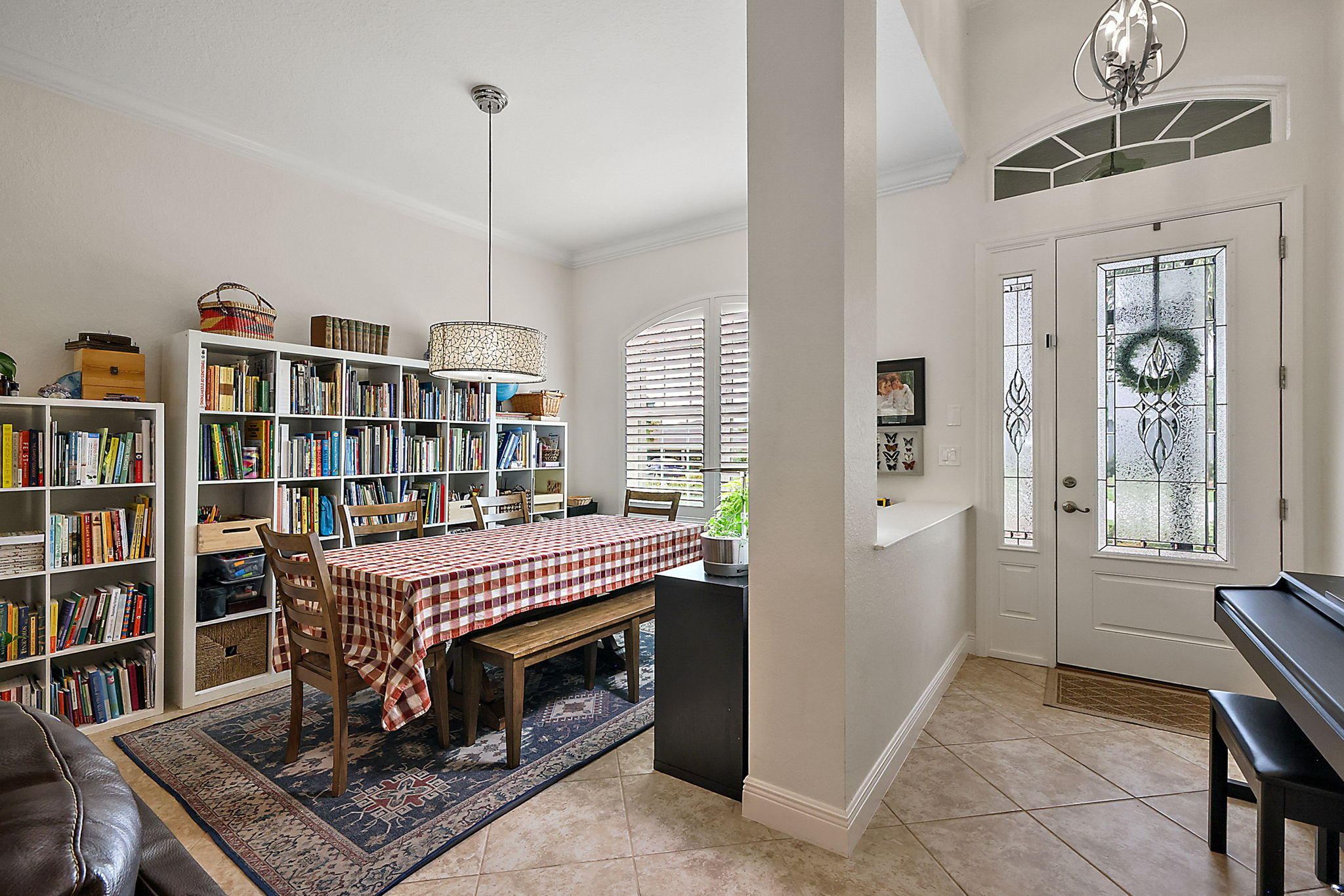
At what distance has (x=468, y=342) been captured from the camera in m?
2.97

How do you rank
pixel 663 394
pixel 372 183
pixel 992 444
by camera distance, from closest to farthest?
pixel 992 444 → pixel 372 183 → pixel 663 394

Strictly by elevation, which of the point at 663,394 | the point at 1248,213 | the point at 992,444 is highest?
the point at 1248,213

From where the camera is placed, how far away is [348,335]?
12.5 ft

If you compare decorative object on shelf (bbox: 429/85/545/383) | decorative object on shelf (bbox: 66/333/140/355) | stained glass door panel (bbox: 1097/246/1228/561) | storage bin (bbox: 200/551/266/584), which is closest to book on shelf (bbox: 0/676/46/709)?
storage bin (bbox: 200/551/266/584)

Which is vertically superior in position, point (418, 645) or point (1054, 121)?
point (1054, 121)

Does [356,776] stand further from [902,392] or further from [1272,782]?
[902,392]

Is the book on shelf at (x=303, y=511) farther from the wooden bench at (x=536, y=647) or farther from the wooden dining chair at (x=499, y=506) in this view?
the wooden bench at (x=536, y=647)

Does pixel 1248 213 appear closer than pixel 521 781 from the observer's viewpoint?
No

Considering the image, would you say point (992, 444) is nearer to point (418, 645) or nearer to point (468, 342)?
point (468, 342)

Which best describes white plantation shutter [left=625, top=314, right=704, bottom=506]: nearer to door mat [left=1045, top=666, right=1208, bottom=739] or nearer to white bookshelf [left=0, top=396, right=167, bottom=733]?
door mat [left=1045, top=666, right=1208, bottom=739]

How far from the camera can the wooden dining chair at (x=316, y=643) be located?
2.14 metres

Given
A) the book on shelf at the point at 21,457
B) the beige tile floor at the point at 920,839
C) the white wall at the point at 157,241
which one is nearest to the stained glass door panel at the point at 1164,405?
the beige tile floor at the point at 920,839

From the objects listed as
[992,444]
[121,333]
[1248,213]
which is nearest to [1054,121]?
[1248,213]

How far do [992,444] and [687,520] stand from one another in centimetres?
237
